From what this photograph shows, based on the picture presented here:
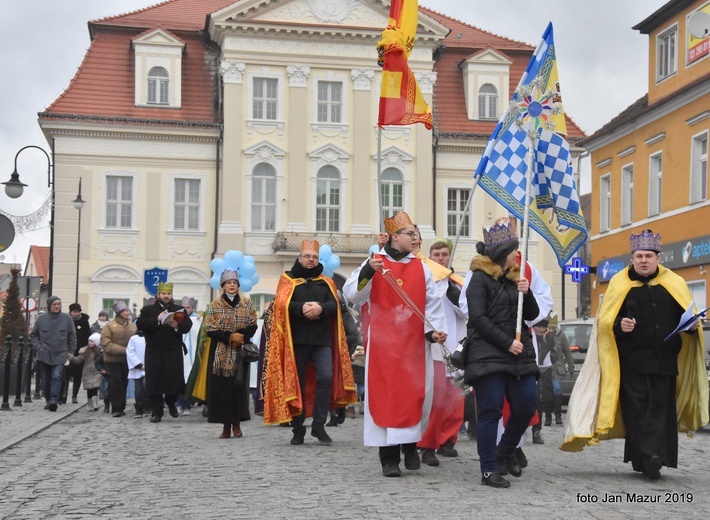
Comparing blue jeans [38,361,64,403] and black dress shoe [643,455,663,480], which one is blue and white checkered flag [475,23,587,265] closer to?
black dress shoe [643,455,663,480]

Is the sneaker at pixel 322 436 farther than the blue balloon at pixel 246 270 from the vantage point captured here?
No

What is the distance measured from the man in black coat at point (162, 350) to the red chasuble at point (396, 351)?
24.8 ft

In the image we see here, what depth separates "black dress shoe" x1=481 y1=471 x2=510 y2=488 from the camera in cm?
849

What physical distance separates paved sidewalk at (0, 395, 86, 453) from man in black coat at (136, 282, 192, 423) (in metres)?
1.39

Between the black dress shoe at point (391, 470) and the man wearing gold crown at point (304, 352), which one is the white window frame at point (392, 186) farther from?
the black dress shoe at point (391, 470)

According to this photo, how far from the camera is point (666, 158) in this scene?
3169 cm

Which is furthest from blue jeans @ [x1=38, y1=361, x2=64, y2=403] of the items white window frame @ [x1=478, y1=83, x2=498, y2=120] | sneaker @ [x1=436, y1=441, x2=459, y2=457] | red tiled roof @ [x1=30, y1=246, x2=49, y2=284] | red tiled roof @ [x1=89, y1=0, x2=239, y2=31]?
red tiled roof @ [x1=30, y1=246, x2=49, y2=284]

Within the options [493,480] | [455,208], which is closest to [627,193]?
[455,208]

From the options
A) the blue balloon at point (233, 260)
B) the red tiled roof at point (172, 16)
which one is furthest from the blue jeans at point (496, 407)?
the red tiled roof at point (172, 16)

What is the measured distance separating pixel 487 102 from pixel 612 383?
3835 centimetres

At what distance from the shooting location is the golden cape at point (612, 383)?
9.34 metres

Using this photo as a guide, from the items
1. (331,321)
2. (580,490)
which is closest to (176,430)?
(331,321)

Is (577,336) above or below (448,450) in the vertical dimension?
above

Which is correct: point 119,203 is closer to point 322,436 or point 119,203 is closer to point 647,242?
point 322,436
